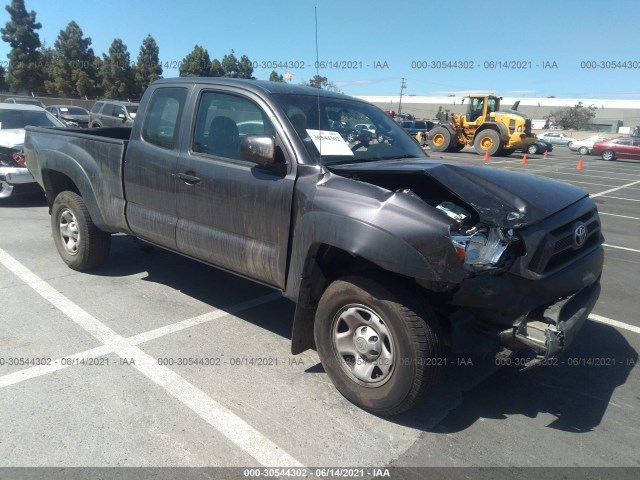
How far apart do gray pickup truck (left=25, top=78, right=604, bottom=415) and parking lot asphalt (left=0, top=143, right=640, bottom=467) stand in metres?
0.38

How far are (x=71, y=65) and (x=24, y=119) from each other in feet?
152

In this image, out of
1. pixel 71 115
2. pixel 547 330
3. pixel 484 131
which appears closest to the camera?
pixel 547 330

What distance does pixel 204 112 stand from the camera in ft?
13.0

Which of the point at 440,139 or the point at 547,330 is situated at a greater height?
the point at 440,139

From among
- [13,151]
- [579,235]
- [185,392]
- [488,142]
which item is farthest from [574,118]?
[185,392]

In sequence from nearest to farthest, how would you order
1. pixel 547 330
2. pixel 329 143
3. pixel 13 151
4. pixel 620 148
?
pixel 547 330 < pixel 329 143 < pixel 13 151 < pixel 620 148

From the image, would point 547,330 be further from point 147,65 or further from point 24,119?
point 147,65

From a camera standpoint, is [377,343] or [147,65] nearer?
[377,343]

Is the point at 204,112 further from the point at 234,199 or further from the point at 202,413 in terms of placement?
the point at 202,413

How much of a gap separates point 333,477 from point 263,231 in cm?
164

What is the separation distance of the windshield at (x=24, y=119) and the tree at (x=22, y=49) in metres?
47.6

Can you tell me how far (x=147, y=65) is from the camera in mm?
56656

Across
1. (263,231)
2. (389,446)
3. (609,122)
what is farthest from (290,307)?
(609,122)

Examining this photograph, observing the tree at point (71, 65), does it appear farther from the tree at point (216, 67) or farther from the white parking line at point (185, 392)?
the white parking line at point (185, 392)
